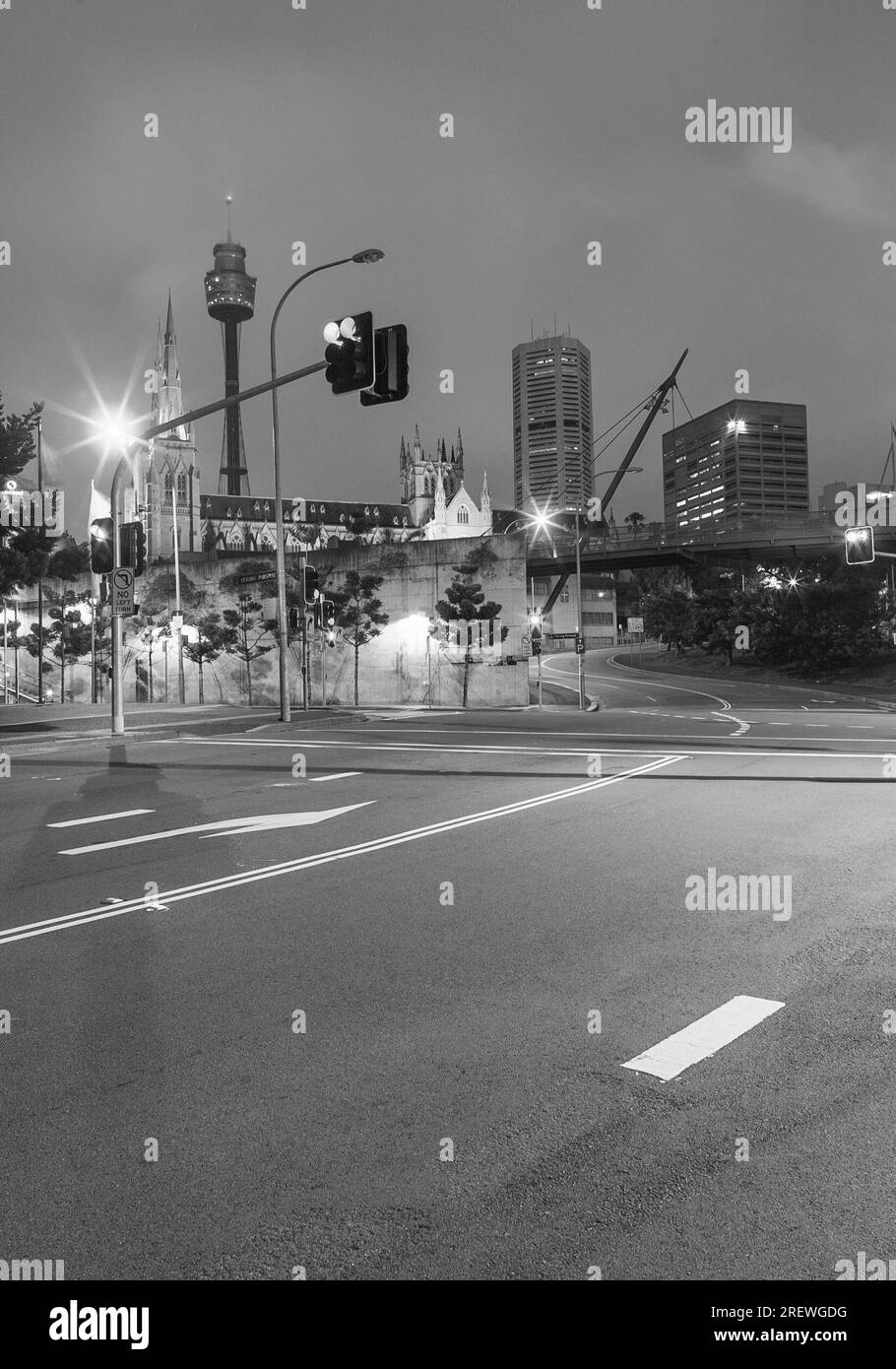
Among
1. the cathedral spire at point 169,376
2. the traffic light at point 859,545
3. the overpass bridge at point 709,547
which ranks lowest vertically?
the traffic light at point 859,545

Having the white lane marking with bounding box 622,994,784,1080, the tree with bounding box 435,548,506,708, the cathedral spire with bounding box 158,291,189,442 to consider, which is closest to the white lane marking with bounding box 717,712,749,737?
the tree with bounding box 435,548,506,708

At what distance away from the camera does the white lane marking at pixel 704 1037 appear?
14.5ft

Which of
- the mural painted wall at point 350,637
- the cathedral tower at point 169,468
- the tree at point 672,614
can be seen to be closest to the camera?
the mural painted wall at point 350,637

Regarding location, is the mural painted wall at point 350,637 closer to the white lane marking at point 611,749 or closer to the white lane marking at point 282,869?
the white lane marking at point 611,749

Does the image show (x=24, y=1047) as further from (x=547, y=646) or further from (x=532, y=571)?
(x=547, y=646)

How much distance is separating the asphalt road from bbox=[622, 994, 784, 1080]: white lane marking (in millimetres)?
20

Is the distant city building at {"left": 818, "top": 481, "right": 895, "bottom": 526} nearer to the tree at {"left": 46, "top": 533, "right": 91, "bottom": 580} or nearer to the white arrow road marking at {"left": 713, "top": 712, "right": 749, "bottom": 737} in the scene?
the white arrow road marking at {"left": 713, "top": 712, "right": 749, "bottom": 737}

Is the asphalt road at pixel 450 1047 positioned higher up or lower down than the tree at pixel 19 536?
lower down

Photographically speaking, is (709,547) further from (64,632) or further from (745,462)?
(745,462)

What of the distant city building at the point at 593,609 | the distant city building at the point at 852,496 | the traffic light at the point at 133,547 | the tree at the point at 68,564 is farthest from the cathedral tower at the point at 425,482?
the traffic light at the point at 133,547

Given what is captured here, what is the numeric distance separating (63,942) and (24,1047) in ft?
6.16

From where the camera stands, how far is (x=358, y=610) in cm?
4406

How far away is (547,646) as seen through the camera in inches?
4653

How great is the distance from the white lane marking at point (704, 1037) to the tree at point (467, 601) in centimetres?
3677
